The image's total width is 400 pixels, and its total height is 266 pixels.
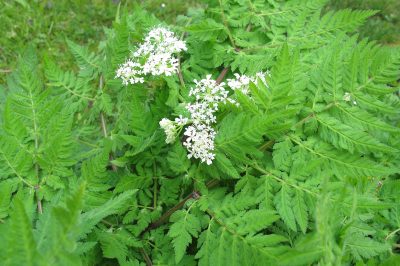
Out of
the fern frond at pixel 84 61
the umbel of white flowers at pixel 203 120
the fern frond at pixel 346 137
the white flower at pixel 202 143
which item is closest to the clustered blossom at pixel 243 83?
the umbel of white flowers at pixel 203 120

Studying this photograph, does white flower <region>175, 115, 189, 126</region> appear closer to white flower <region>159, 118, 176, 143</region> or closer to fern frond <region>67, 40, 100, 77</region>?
white flower <region>159, 118, 176, 143</region>

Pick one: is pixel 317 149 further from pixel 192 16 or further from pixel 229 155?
pixel 192 16

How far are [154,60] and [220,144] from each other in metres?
0.57

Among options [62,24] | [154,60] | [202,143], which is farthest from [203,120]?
[62,24]

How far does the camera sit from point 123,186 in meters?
1.99

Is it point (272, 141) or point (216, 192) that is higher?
point (272, 141)

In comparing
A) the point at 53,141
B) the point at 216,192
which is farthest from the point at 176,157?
the point at 53,141

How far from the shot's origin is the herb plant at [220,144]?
1776 mm

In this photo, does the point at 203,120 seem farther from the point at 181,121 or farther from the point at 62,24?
the point at 62,24

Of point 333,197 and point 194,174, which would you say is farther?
point 194,174

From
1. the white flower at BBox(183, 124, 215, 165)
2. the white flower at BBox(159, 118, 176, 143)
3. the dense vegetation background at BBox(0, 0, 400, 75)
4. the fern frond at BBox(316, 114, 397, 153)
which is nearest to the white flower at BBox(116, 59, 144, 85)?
the white flower at BBox(159, 118, 176, 143)

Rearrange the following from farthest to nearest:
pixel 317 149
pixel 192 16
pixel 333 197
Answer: pixel 192 16, pixel 317 149, pixel 333 197

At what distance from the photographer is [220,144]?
1.82m

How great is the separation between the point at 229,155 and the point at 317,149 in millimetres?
422
